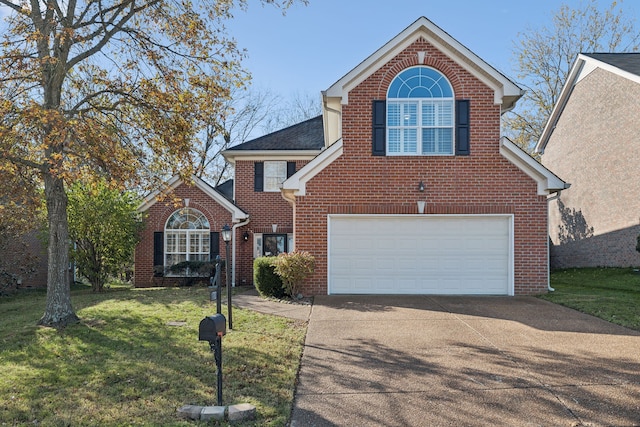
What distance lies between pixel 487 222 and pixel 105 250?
39.6 ft

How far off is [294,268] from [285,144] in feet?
26.7

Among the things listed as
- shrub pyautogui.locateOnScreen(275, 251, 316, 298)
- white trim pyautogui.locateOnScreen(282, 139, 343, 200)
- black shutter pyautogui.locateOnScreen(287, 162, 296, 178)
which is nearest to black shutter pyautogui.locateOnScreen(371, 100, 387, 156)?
white trim pyautogui.locateOnScreen(282, 139, 343, 200)

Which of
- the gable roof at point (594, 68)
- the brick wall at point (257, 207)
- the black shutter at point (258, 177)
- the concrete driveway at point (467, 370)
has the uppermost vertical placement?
the gable roof at point (594, 68)

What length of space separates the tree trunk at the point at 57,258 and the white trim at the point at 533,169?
10.3m

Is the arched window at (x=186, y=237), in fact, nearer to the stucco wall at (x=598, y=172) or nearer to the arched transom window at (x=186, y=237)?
the arched transom window at (x=186, y=237)

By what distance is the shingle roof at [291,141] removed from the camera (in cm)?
1809

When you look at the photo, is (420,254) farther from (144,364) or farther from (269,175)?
(269,175)

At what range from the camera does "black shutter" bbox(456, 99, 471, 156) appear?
11.9m

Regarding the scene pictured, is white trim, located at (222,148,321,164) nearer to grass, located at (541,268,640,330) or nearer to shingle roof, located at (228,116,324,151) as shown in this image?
shingle roof, located at (228,116,324,151)

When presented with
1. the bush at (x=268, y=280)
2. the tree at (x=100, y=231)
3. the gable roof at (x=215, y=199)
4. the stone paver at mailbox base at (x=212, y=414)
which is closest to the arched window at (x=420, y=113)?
the bush at (x=268, y=280)

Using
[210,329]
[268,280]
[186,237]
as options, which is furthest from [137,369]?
[186,237]

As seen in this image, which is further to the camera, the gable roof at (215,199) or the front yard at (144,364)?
the gable roof at (215,199)

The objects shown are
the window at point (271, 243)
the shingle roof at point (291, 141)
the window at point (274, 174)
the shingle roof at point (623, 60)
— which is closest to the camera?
the shingle roof at point (623, 60)

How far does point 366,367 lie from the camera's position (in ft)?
19.3
